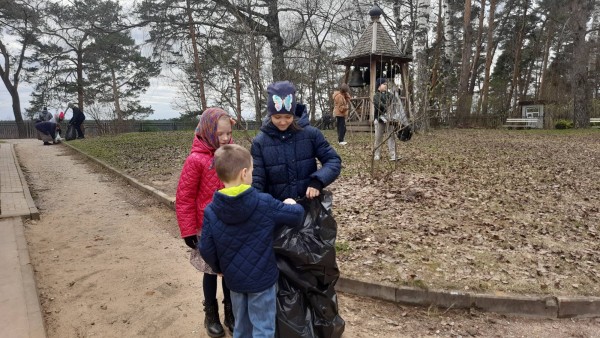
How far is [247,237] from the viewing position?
7.13 feet

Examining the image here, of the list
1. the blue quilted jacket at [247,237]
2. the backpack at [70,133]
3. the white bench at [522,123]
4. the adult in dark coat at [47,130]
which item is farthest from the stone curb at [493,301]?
the white bench at [522,123]

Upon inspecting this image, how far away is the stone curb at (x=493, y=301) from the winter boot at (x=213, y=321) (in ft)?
4.26

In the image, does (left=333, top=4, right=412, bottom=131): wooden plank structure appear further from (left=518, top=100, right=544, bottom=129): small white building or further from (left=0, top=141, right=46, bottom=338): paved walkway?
(left=518, top=100, right=544, bottom=129): small white building

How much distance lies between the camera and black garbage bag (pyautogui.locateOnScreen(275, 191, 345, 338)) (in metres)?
2.34

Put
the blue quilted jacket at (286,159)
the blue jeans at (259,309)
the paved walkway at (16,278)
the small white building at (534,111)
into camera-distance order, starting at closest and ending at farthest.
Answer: the blue jeans at (259,309) → the blue quilted jacket at (286,159) → the paved walkway at (16,278) → the small white building at (534,111)

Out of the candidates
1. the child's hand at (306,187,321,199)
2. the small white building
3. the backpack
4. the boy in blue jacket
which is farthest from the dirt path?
the small white building

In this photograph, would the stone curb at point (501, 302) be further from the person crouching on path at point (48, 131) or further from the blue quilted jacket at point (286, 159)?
the person crouching on path at point (48, 131)

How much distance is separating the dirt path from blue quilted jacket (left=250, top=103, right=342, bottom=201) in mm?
1260

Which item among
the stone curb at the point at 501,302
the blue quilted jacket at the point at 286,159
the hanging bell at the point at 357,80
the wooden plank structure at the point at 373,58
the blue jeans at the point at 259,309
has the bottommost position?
the stone curb at the point at 501,302

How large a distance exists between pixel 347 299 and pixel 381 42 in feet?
40.2

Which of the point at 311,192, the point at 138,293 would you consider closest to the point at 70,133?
the point at 138,293

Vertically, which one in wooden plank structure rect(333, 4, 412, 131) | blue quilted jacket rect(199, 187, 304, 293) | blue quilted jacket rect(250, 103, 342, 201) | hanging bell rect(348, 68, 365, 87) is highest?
wooden plank structure rect(333, 4, 412, 131)

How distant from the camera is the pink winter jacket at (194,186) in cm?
273

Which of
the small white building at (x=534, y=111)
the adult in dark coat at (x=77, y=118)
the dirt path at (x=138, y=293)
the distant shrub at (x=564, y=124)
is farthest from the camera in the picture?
the small white building at (x=534, y=111)
